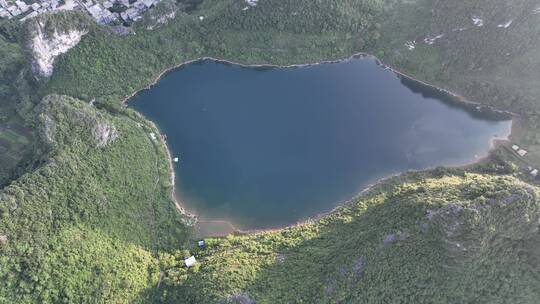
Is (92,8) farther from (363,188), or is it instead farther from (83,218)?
(363,188)

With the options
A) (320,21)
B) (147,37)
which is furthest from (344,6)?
(147,37)

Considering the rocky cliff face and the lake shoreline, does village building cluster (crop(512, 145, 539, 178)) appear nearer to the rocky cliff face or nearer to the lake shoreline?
the lake shoreline

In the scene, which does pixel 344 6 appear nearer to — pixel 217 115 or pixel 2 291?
pixel 217 115

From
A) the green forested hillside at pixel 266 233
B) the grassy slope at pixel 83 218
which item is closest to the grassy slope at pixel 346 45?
the green forested hillside at pixel 266 233

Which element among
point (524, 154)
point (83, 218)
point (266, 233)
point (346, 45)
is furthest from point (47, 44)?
point (524, 154)

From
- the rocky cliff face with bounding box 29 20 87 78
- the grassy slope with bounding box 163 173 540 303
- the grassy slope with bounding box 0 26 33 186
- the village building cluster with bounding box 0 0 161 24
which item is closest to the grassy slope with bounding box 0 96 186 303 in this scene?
the grassy slope with bounding box 0 26 33 186

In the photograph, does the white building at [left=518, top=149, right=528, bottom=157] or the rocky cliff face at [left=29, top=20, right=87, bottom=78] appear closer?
the rocky cliff face at [left=29, top=20, right=87, bottom=78]

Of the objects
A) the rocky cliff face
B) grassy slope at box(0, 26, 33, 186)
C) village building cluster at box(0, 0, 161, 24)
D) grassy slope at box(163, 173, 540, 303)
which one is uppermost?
village building cluster at box(0, 0, 161, 24)
